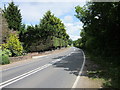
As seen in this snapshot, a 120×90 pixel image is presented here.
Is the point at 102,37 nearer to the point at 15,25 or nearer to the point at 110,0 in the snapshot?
the point at 110,0

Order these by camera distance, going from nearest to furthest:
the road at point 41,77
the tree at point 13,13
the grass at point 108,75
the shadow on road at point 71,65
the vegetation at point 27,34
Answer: the grass at point 108,75 < the road at point 41,77 < the shadow on road at point 71,65 < the vegetation at point 27,34 < the tree at point 13,13

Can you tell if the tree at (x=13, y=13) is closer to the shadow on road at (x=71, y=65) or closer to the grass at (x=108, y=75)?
the shadow on road at (x=71, y=65)

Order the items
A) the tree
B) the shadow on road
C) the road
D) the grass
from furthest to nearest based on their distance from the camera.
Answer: the tree, the shadow on road, the road, the grass

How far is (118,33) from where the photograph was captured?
1666 centimetres

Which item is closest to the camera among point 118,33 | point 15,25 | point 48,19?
point 118,33

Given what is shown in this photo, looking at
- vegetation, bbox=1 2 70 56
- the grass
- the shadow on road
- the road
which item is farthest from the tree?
the grass

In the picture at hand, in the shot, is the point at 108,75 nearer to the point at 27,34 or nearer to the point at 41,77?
the point at 41,77

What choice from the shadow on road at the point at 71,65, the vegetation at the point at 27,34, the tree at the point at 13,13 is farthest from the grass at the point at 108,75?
the tree at the point at 13,13

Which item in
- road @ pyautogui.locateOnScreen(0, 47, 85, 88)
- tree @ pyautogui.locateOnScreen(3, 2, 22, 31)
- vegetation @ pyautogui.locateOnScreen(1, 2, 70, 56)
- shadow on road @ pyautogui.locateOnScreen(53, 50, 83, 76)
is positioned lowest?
shadow on road @ pyautogui.locateOnScreen(53, 50, 83, 76)

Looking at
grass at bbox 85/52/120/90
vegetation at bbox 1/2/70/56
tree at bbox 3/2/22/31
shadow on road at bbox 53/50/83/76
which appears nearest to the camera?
grass at bbox 85/52/120/90

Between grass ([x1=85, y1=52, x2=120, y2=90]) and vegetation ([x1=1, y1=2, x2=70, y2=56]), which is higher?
vegetation ([x1=1, y1=2, x2=70, y2=56])

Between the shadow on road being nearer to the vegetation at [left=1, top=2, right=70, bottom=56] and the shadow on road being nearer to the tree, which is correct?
the vegetation at [left=1, top=2, right=70, bottom=56]

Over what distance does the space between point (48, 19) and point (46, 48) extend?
70.7ft

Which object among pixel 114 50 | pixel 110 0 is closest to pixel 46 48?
pixel 114 50
